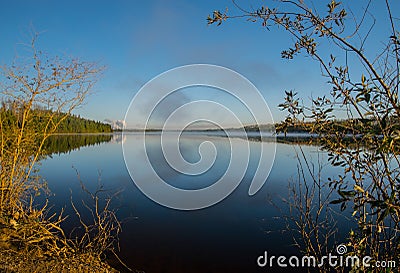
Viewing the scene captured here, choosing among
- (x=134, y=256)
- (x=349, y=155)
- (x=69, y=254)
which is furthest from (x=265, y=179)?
(x=349, y=155)

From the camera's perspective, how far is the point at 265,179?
32.4ft

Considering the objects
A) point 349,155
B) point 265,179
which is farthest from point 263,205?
point 349,155

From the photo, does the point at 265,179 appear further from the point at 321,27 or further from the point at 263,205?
the point at 321,27

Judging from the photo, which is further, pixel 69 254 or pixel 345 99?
pixel 69 254

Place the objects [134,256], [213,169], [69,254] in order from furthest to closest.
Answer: [213,169] < [134,256] < [69,254]

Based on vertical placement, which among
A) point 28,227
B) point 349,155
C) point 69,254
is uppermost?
point 349,155

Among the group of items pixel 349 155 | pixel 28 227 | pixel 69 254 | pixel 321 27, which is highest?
pixel 321 27

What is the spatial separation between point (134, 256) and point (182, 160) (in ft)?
26.7

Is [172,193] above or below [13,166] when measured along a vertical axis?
below

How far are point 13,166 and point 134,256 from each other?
2.68 metres

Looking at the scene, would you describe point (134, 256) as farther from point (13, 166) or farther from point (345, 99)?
point (345, 99)

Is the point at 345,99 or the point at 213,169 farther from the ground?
the point at 345,99

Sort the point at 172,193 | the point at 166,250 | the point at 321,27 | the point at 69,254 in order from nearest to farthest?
the point at 321,27
the point at 69,254
the point at 166,250
the point at 172,193

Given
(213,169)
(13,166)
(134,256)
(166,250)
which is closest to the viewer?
(13,166)
